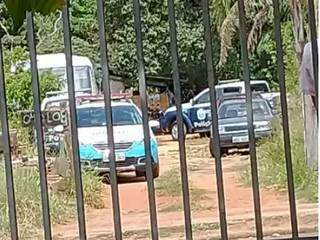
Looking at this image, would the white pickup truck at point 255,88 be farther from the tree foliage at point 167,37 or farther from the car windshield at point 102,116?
the car windshield at point 102,116

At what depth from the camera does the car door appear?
1050 cm

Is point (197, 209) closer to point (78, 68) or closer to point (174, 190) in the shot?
point (174, 190)

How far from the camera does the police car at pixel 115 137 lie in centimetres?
597

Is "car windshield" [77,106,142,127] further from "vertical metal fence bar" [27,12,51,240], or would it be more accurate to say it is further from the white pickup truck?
"vertical metal fence bar" [27,12,51,240]

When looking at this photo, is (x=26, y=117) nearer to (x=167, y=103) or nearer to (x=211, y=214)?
(x=211, y=214)

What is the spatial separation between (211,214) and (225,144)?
2.71 meters

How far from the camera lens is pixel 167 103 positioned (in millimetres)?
11867

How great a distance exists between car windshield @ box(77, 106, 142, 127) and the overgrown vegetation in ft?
2.14

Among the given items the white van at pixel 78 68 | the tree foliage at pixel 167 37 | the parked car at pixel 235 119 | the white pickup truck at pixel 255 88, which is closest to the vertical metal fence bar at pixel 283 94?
the tree foliage at pixel 167 37

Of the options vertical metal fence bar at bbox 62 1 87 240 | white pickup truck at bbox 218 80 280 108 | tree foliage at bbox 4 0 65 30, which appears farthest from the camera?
white pickup truck at bbox 218 80 280 108

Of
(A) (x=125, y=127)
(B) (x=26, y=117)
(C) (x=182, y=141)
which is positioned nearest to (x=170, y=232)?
(B) (x=26, y=117)

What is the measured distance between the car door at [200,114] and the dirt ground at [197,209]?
1.46 meters

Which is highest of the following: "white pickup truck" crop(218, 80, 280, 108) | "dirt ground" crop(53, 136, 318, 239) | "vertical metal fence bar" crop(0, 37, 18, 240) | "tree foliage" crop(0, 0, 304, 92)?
"tree foliage" crop(0, 0, 304, 92)

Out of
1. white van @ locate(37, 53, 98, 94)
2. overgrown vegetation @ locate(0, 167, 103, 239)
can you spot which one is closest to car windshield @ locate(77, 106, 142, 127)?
overgrown vegetation @ locate(0, 167, 103, 239)
